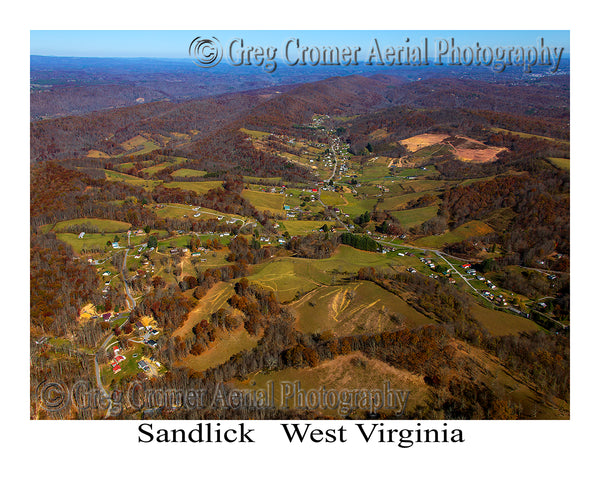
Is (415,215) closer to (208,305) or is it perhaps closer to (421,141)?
(208,305)

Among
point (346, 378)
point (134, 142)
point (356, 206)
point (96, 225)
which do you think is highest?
point (134, 142)

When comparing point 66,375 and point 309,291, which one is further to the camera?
point 309,291

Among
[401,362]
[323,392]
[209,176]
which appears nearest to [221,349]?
[323,392]

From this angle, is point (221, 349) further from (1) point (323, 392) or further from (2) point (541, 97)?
(2) point (541, 97)

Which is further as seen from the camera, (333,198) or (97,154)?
(97,154)

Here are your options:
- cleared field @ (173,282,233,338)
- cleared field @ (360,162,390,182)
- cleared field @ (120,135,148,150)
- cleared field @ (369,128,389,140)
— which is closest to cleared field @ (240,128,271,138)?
cleared field @ (369,128,389,140)

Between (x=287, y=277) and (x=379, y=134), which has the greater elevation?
(x=379, y=134)

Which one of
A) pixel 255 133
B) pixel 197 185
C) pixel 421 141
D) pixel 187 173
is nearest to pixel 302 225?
pixel 197 185

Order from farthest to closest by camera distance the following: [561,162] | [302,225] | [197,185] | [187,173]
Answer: [187,173]
[197,185]
[561,162]
[302,225]
